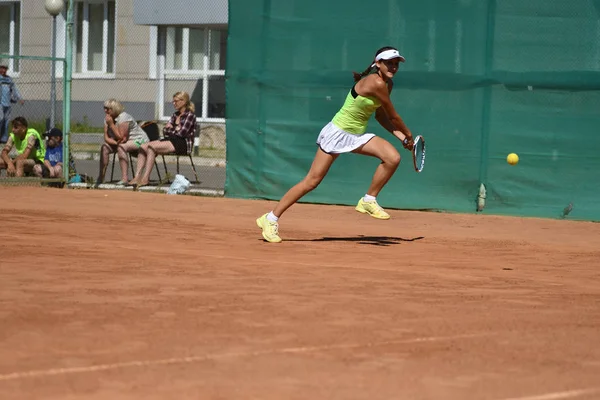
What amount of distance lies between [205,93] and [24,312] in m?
17.0

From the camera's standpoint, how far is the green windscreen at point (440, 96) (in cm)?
1302

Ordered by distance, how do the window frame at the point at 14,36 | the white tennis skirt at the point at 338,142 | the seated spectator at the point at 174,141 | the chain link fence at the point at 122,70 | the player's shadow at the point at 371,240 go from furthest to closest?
the window frame at the point at 14,36
the chain link fence at the point at 122,70
the seated spectator at the point at 174,141
the player's shadow at the point at 371,240
the white tennis skirt at the point at 338,142

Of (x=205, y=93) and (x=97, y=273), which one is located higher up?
(x=205, y=93)

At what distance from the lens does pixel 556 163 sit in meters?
13.1

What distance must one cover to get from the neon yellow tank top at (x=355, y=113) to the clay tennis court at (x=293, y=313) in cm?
107

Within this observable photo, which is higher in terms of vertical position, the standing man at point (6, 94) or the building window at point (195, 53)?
the building window at point (195, 53)

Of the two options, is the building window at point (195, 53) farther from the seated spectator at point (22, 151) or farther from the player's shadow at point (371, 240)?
the player's shadow at point (371, 240)

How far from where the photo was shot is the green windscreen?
13.0 meters

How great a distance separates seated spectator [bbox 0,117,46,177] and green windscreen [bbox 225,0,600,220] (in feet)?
10.8

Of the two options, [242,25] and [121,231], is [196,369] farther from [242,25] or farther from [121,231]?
[242,25]

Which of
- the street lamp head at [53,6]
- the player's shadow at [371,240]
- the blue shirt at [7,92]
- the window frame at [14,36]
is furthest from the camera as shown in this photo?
the window frame at [14,36]

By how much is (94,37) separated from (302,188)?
20.4m

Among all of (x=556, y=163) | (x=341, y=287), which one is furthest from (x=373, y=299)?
(x=556, y=163)

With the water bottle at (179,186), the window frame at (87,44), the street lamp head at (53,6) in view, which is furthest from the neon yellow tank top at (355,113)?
the window frame at (87,44)
